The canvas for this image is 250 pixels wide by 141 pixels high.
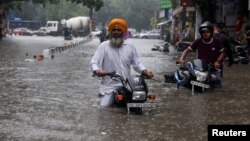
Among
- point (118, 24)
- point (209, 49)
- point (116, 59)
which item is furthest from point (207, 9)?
point (118, 24)

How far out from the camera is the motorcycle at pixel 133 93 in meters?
8.90

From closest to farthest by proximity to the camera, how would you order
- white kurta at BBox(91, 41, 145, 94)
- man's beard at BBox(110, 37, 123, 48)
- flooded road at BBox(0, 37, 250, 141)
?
flooded road at BBox(0, 37, 250, 141) < man's beard at BBox(110, 37, 123, 48) < white kurta at BBox(91, 41, 145, 94)

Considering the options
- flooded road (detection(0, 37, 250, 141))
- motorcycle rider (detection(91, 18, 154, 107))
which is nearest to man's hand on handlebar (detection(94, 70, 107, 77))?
motorcycle rider (detection(91, 18, 154, 107))

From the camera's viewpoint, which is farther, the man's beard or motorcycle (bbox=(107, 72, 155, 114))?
the man's beard

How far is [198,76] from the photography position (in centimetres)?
1204

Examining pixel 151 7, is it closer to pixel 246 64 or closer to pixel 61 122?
pixel 246 64

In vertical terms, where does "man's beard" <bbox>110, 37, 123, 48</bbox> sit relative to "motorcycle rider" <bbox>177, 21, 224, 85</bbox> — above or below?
above

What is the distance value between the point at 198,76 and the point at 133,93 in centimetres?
341

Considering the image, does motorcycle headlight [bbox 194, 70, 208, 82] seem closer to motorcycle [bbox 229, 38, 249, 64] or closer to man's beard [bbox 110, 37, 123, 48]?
man's beard [bbox 110, 37, 123, 48]

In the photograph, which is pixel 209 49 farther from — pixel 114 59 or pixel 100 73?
pixel 100 73

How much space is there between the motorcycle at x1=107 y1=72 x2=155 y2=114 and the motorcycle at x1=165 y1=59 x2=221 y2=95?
300 cm

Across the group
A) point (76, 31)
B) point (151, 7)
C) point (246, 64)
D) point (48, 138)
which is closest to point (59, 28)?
point (76, 31)

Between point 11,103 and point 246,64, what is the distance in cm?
1247

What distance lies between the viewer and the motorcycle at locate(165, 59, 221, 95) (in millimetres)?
12021
